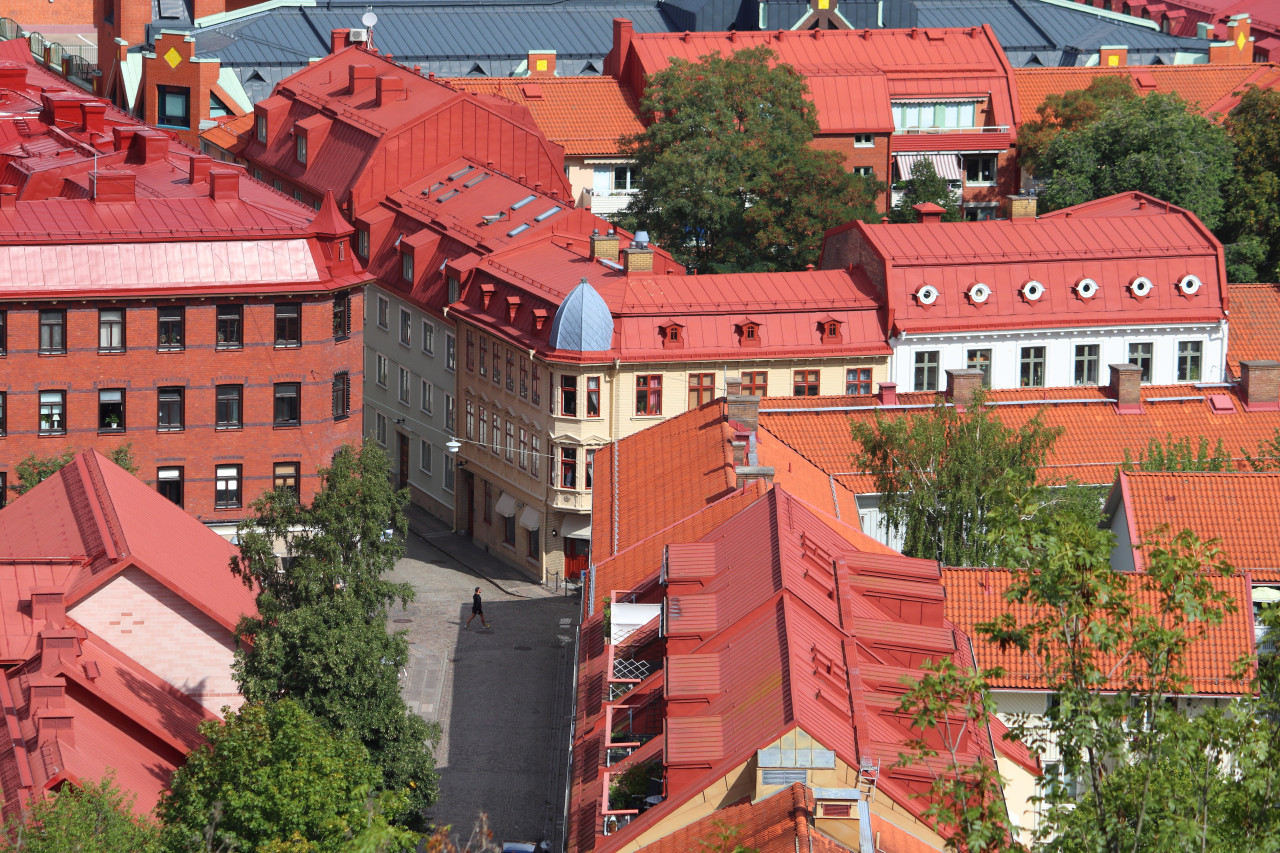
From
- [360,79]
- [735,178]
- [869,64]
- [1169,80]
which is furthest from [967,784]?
[1169,80]

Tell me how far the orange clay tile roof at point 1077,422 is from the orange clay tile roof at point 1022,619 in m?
15.1

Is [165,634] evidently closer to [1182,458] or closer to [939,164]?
[1182,458]

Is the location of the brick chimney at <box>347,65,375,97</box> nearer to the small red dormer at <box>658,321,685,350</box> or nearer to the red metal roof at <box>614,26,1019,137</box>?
the red metal roof at <box>614,26,1019,137</box>

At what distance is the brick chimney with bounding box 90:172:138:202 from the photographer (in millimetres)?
87750

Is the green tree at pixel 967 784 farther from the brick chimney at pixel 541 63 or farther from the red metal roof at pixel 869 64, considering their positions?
the brick chimney at pixel 541 63

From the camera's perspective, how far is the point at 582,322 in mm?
96750

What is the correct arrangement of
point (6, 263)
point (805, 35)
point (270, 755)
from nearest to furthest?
point (270, 755)
point (6, 263)
point (805, 35)

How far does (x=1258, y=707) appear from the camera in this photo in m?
41.2

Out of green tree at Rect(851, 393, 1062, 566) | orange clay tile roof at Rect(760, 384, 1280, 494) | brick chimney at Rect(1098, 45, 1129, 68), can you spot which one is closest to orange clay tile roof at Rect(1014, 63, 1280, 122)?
brick chimney at Rect(1098, 45, 1129, 68)

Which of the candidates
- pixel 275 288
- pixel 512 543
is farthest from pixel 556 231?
pixel 275 288

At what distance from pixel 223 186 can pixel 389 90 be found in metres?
30.6

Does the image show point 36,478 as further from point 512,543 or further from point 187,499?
point 512,543

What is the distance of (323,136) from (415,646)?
3529 cm

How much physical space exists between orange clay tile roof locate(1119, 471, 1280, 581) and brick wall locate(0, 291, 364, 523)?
99.9 ft
